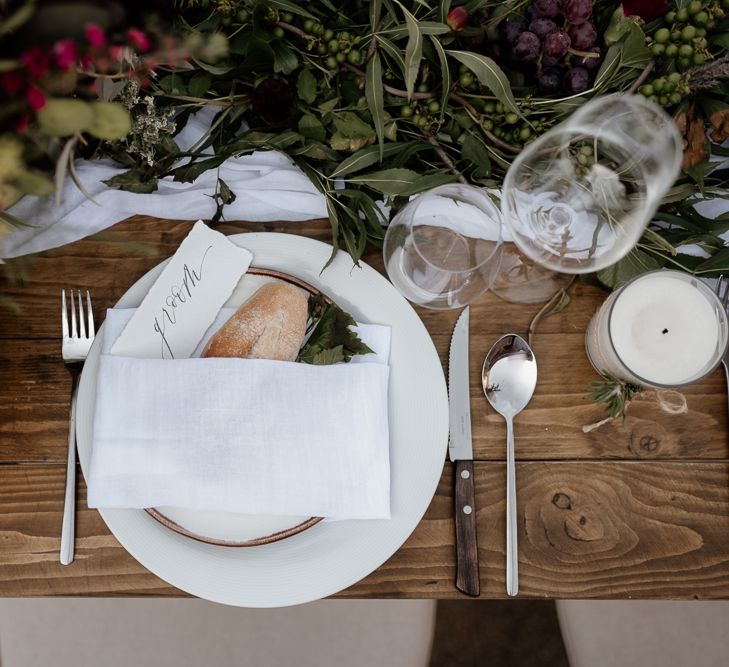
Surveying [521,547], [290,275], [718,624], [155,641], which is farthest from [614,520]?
[155,641]

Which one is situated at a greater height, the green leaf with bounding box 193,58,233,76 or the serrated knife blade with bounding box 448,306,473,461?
the green leaf with bounding box 193,58,233,76

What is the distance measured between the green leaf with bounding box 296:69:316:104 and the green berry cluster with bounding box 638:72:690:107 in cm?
34

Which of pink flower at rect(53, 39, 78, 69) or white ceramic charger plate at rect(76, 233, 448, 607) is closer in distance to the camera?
pink flower at rect(53, 39, 78, 69)

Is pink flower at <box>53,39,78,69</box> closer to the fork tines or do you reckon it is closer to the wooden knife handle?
the fork tines

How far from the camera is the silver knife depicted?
678 millimetres

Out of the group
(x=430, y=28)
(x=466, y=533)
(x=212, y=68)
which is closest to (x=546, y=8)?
(x=430, y=28)

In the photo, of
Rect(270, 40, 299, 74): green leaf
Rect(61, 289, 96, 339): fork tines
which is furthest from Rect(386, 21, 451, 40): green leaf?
Rect(61, 289, 96, 339): fork tines

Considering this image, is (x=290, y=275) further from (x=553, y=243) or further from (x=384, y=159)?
(x=553, y=243)

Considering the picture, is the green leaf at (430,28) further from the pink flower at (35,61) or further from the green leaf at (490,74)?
the pink flower at (35,61)

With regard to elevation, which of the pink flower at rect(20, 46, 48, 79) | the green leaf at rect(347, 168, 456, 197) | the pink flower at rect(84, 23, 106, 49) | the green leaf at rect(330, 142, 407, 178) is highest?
the pink flower at rect(84, 23, 106, 49)

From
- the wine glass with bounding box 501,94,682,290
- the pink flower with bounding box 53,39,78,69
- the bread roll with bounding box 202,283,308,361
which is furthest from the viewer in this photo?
the bread roll with bounding box 202,283,308,361

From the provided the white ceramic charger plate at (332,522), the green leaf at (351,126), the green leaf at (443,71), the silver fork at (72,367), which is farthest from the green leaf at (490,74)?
the silver fork at (72,367)

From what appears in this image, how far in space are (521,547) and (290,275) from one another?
41 cm

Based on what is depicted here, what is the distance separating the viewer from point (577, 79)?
0.63 meters
